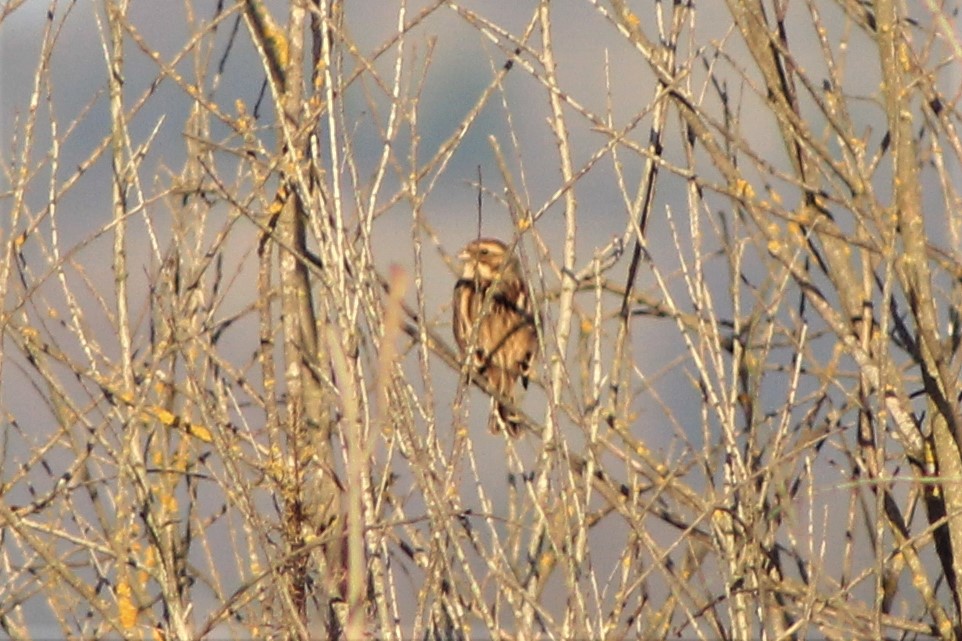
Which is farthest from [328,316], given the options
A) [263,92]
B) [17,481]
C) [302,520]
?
[17,481]

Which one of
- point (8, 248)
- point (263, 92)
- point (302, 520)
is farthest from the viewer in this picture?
point (263, 92)

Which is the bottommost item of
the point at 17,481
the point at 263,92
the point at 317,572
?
the point at 317,572

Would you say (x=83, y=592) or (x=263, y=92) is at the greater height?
(x=263, y=92)

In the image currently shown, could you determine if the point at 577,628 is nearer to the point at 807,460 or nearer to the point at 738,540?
the point at 738,540

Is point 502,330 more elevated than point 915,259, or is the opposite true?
point 502,330

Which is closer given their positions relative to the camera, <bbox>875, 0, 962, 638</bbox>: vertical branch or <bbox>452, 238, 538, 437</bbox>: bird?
<bbox>875, 0, 962, 638</bbox>: vertical branch

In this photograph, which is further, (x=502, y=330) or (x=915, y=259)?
(x=502, y=330)

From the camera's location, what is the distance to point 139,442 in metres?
4.10

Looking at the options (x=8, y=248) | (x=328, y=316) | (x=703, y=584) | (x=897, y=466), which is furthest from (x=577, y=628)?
(x=8, y=248)

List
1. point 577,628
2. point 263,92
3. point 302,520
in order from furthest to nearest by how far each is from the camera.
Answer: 1. point 263,92
2. point 302,520
3. point 577,628

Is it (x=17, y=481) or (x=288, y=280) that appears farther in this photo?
(x=17, y=481)

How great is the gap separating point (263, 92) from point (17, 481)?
1.43 meters

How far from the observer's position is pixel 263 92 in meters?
4.39

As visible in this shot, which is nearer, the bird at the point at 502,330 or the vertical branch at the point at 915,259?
the vertical branch at the point at 915,259
